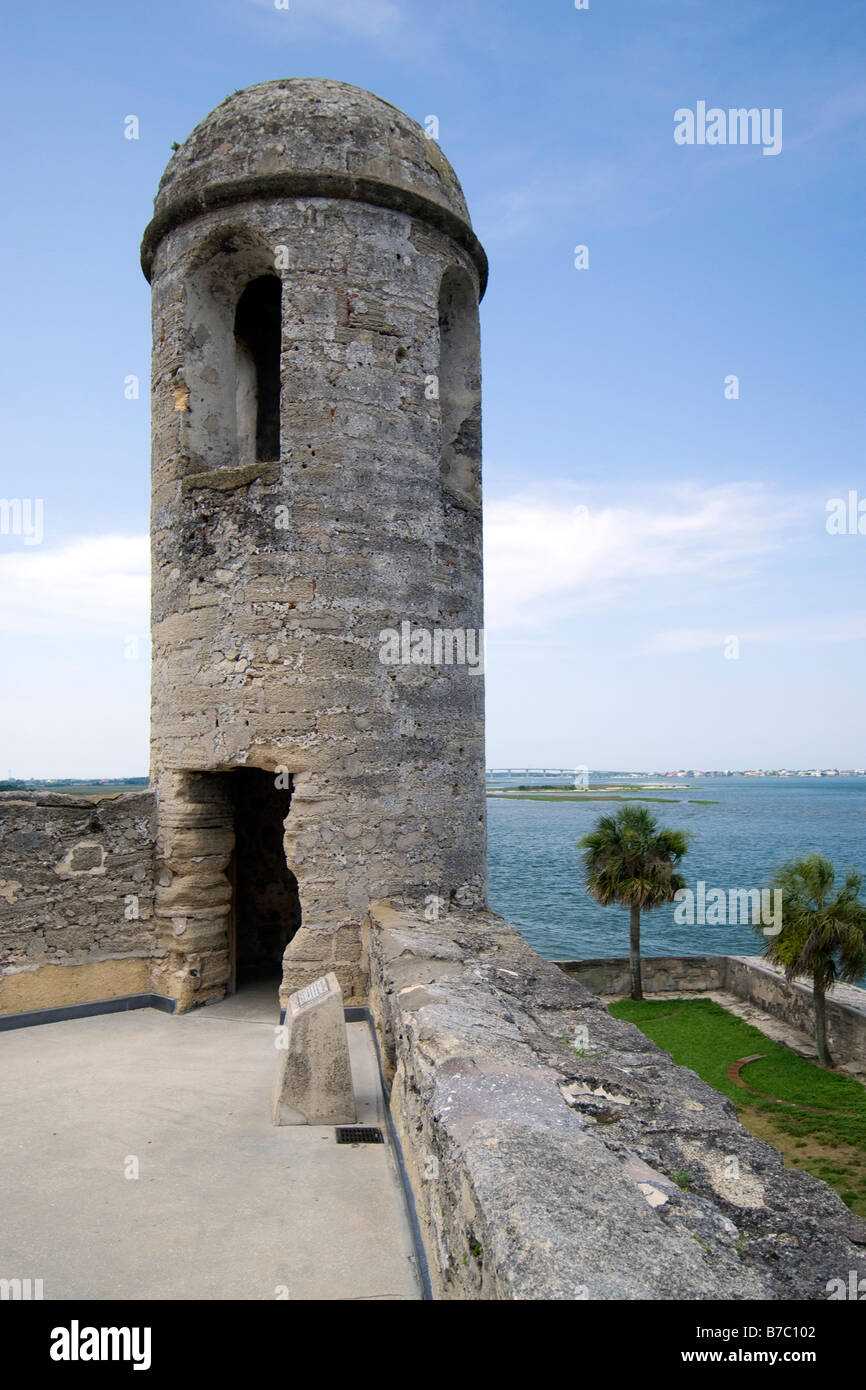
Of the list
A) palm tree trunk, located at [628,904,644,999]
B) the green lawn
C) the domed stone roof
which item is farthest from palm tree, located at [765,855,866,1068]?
the domed stone roof

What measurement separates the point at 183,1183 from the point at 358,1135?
0.95 meters

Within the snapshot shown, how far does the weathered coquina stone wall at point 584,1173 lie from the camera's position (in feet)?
7.08

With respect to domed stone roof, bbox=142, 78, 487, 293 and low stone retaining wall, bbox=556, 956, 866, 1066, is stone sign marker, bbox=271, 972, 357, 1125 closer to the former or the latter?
domed stone roof, bbox=142, 78, 487, 293

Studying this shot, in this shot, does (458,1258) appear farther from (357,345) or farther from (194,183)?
(194,183)

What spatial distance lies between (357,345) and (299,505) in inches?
53.8

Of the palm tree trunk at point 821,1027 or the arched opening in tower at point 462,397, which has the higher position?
the arched opening in tower at point 462,397

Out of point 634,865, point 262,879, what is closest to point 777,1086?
point 634,865

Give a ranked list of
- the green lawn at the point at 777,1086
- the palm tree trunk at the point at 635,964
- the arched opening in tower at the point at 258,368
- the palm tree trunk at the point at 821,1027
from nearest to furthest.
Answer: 1. the arched opening in tower at the point at 258,368
2. the green lawn at the point at 777,1086
3. the palm tree trunk at the point at 821,1027
4. the palm tree trunk at the point at 635,964

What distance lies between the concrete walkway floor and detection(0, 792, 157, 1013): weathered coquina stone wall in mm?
628

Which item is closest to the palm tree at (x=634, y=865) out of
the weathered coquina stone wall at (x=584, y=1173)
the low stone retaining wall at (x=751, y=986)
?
the low stone retaining wall at (x=751, y=986)

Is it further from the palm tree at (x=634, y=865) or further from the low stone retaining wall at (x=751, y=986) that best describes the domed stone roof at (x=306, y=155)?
the palm tree at (x=634, y=865)

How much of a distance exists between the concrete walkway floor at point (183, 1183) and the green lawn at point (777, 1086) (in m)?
9.33

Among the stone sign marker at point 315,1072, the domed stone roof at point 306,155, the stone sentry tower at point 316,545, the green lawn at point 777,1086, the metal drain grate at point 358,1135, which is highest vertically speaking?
the domed stone roof at point 306,155

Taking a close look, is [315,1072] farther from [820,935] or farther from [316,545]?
[820,935]
